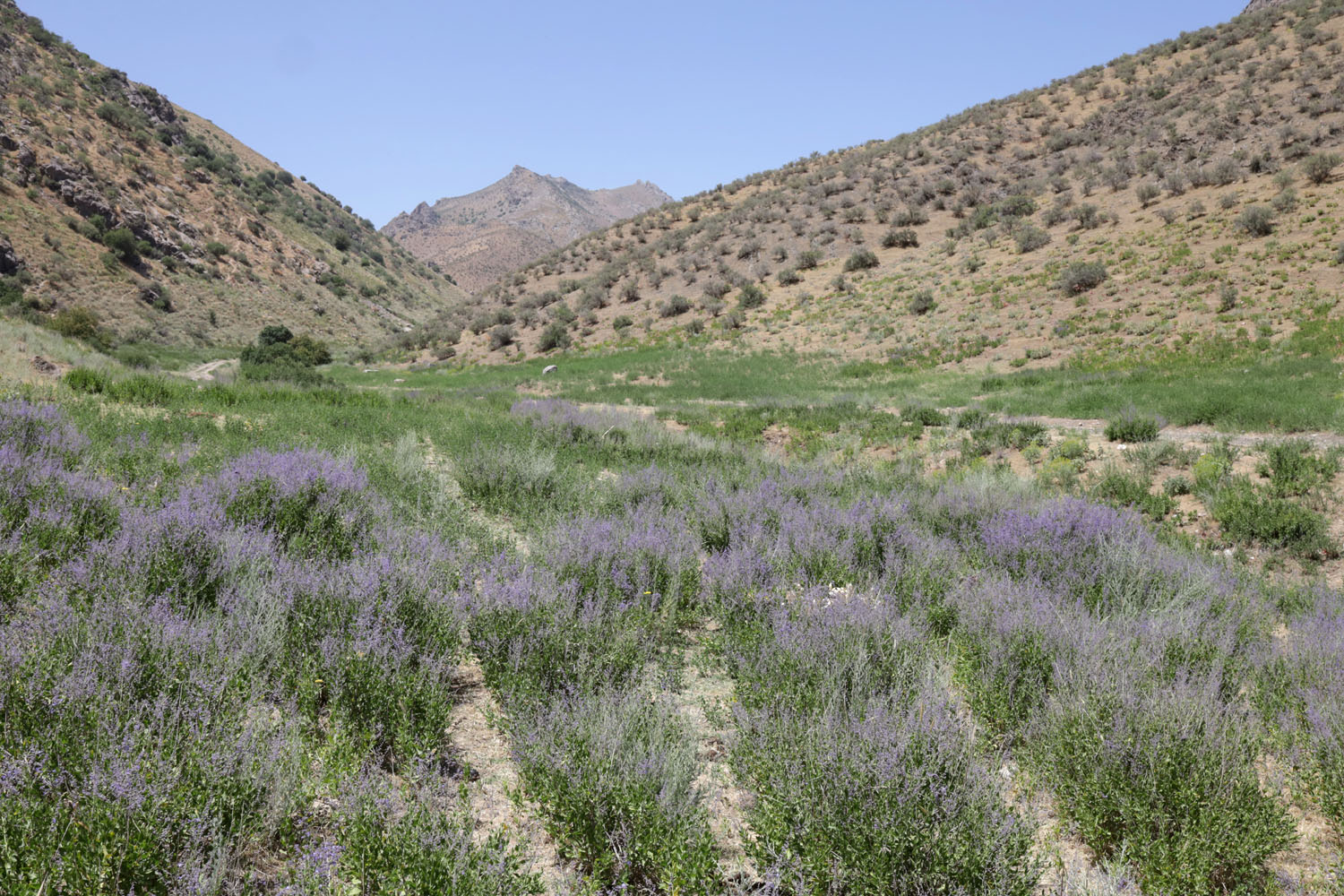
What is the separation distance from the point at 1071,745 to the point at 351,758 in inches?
141

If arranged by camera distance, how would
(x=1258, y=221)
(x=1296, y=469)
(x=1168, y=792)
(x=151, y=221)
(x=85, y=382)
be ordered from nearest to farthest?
(x=1168, y=792) < (x=1296, y=469) < (x=85, y=382) < (x=1258, y=221) < (x=151, y=221)

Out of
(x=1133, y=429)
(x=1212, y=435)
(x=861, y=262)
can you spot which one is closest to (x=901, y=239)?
(x=861, y=262)

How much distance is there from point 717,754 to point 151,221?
203 feet

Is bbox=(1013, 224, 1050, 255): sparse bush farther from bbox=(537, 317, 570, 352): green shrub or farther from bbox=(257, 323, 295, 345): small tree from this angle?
bbox=(257, 323, 295, 345): small tree

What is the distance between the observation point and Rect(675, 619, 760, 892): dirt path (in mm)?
2898

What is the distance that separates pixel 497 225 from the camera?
447 ft

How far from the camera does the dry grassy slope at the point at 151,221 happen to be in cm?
3909

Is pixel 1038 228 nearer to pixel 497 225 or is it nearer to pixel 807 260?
pixel 807 260

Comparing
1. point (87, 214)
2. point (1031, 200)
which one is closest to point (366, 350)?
point (87, 214)

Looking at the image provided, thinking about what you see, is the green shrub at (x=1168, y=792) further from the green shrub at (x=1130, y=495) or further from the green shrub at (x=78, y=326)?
the green shrub at (x=78, y=326)

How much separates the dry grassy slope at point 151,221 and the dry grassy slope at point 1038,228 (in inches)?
728

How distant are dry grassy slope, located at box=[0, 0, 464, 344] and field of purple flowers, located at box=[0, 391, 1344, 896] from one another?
40739 millimetres

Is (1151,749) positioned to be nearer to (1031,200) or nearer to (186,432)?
(186,432)

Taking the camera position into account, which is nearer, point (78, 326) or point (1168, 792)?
point (1168, 792)
